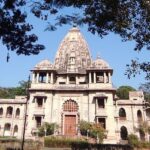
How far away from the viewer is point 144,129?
46.2 m

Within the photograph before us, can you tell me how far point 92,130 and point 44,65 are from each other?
13717 millimetres

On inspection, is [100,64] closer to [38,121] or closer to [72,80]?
[72,80]

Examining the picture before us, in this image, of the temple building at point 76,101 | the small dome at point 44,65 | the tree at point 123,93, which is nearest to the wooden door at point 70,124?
the temple building at point 76,101

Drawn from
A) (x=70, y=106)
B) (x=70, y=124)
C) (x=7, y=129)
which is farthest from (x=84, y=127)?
(x=7, y=129)

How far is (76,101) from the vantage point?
4394cm

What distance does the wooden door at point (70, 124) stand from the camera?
42359mm

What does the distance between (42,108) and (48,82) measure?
13.9 feet

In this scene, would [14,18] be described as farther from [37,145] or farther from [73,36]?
[73,36]

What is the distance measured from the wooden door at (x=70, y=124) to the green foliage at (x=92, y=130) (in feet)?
7.99

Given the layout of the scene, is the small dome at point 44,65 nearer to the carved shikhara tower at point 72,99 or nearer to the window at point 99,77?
the carved shikhara tower at point 72,99

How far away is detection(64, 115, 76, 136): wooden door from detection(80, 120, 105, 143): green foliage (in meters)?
2.43

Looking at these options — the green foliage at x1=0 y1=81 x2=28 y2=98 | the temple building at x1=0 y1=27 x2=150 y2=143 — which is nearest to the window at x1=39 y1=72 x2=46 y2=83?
the temple building at x1=0 y1=27 x2=150 y2=143

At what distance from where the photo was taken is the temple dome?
49.6m

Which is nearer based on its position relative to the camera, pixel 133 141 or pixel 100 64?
pixel 133 141
